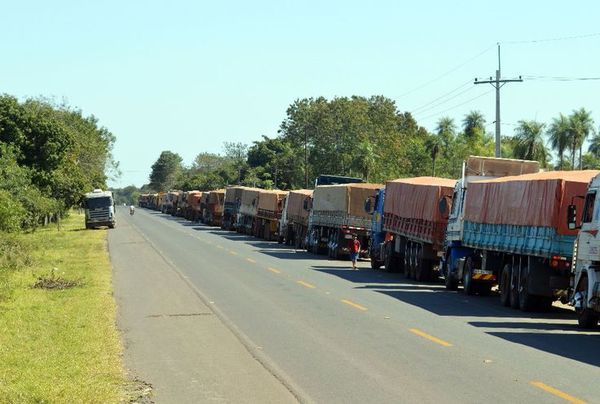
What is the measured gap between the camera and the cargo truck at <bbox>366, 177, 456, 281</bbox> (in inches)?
1219

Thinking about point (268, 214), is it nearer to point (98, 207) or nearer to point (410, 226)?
point (98, 207)

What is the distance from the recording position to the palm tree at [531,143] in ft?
309

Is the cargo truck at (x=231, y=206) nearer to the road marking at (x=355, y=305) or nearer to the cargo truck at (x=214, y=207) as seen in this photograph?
the cargo truck at (x=214, y=207)

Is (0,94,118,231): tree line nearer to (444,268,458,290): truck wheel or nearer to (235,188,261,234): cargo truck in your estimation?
(235,188,261,234): cargo truck

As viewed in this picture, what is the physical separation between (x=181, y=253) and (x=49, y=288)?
18084 mm

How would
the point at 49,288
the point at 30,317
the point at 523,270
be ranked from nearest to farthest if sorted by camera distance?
the point at 30,317 < the point at 523,270 < the point at 49,288

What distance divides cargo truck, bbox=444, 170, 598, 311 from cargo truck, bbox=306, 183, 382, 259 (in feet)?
49.8

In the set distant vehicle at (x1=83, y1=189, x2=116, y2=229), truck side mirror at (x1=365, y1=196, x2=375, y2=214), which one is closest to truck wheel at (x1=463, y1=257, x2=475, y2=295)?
truck side mirror at (x1=365, y1=196, x2=375, y2=214)

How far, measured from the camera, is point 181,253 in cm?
4497

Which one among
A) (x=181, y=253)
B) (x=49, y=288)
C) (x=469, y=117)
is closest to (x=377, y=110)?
(x=469, y=117)

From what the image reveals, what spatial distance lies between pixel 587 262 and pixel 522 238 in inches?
161

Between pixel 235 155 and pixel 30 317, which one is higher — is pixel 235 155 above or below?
above

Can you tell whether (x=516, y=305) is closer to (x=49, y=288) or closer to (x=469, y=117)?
(x=49, y=288)

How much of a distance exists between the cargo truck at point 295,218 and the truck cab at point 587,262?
33.3 m
